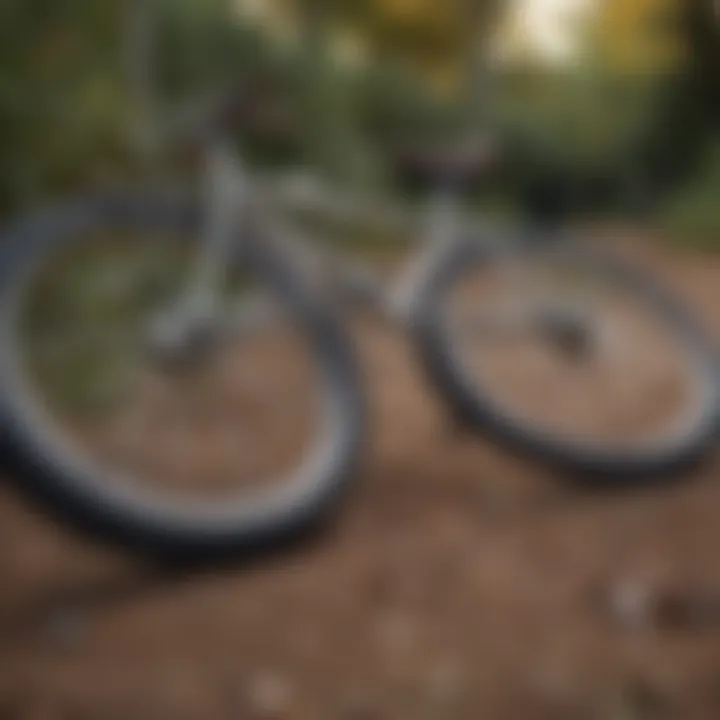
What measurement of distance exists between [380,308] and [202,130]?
0.30 metres

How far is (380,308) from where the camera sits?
1.52m

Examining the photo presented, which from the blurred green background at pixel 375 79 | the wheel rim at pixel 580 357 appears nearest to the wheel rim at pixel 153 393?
the blurred green background at pixel 375 79

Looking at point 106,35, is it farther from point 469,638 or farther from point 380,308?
point 469,638

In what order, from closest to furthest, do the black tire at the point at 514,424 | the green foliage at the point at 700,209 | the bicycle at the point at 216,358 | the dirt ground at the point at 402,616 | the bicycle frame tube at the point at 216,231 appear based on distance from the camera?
1. the dirt ground at the point at 402,616
2. the bicycle at the point at 216,358
3. the bicycle frame tube at the point at 216,231
4. the black tire at the point at 514,424
5. the green foliage at the point at 700,209

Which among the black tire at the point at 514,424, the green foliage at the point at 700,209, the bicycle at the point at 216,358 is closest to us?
the bicycle at the point at 216,358

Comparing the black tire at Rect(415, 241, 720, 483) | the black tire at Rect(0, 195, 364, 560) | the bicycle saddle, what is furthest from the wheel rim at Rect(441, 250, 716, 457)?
the black tire at Rect(0, 195, 364, 560)

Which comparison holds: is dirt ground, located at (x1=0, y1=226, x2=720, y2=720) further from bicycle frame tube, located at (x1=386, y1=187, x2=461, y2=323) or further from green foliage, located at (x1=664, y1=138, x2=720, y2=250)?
green foliage, located at (x1=664, y1=138, x2=720, y2=250)

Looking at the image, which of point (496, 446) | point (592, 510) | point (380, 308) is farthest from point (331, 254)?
point (592, 510)

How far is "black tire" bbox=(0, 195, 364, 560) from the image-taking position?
1.14 metres

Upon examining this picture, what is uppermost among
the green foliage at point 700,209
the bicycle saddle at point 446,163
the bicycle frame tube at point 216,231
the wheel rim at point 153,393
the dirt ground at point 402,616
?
the green foliage at point 700,209

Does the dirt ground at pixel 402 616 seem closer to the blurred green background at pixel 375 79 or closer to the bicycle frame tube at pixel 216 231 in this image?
the bicycle frame tube at pixel 216 231

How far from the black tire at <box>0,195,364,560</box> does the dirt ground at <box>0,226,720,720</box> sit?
39mm

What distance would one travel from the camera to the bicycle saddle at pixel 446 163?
158 cm

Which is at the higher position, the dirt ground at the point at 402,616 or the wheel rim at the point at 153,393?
the wheel rim at the point at 153,393
